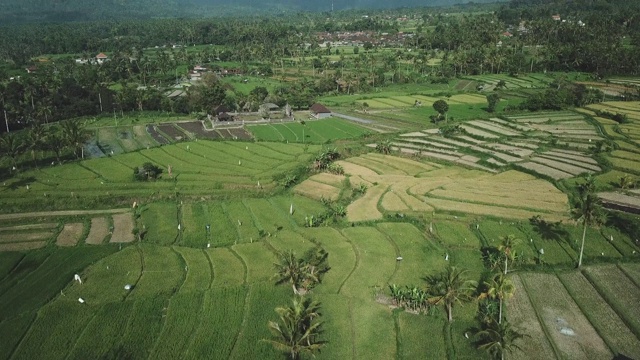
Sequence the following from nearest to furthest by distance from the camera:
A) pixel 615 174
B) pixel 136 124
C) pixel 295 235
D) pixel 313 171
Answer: pixel 295 235 < pixel 615 174 < pixel 313 171 < pixel 136 124

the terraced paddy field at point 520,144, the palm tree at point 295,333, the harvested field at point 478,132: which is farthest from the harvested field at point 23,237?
the harvested field at point 478,132

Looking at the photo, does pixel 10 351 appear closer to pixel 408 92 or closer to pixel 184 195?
pixel 184 195

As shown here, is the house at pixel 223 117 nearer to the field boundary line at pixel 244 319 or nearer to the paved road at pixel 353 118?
the paved road at pixel 353 118

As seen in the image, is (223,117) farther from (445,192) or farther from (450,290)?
(450,290)

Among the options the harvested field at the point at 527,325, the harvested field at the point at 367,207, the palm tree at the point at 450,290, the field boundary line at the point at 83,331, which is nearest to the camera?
the field boundary line at the point at 83,331

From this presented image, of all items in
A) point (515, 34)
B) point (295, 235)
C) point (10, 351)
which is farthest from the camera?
point (515, 34)

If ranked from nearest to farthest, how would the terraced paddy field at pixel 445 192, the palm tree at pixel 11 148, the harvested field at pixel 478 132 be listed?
the terraced paddy field at pixel 445 192 < the palm tree at pixel 11 148 < the harvested field at pixel 478 132

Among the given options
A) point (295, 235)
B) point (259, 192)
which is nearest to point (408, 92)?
point (259, 192)

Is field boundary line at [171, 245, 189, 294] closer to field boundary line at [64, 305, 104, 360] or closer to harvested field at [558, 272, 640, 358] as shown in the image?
field boundary line at [64, 305, 104, 360]

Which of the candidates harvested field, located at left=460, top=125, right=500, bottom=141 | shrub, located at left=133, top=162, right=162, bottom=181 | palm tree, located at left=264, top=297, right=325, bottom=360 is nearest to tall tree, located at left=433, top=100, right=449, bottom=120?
harvested field, located at left=460, top=125, right=500, bottom=141
